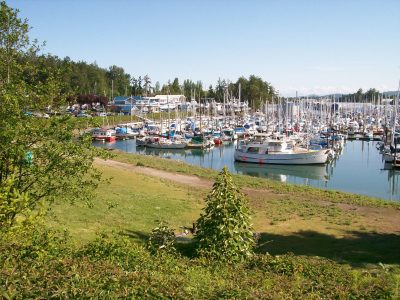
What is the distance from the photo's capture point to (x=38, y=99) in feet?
35.9

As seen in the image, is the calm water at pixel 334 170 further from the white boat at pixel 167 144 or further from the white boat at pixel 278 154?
the white boat at pixel 167 144

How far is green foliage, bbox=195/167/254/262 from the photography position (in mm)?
10461

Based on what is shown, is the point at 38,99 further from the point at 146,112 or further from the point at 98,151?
the point at 146,112

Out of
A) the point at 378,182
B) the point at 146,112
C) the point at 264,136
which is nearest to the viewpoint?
the point at 378,182

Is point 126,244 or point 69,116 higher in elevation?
point 69,116

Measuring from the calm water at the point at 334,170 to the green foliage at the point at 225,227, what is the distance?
95.3ft

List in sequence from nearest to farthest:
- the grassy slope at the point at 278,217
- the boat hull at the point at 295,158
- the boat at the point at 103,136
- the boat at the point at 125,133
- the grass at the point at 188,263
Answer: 1. the grass at the point at 188,263
2. the grassy slope at the point at 278,217
3. the boat hull at the point at 295,158
4. the boat at the point at 103,136
5. the boat at the point at 125,133

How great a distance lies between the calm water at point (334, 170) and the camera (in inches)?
1608

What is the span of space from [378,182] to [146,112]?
82.9 m

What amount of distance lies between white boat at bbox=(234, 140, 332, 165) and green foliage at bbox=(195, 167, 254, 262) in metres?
41.0

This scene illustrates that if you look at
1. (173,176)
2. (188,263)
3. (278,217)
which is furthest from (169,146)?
(188,263)

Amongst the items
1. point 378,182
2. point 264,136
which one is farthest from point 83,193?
point 264,136

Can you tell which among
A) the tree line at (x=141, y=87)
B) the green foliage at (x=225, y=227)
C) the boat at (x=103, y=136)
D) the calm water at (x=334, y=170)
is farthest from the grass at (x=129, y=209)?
the tree line at (x=141, y=87)

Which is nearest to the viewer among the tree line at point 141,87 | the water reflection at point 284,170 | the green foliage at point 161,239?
the green foliage at point 161,239
